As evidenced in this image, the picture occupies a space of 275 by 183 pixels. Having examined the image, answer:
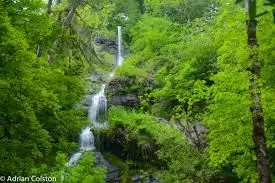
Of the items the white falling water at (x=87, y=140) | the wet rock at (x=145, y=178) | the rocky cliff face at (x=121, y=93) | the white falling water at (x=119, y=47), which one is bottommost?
the wet rock at (x=145, y=178)

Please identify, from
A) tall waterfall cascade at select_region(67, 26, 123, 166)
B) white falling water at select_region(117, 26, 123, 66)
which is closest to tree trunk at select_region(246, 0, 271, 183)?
tall waterfall cascade at select_region(67, 26, 123, 166)

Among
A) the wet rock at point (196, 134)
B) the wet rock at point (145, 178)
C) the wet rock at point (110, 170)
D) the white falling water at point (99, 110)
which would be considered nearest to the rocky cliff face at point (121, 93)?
the white falling water at point (99, 110)

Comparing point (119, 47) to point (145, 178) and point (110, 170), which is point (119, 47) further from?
point (145, 178)

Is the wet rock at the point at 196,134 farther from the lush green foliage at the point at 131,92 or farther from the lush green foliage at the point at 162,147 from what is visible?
the lush green foliage at the point at 162,147

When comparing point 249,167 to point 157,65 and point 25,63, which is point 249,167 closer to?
point 25,63

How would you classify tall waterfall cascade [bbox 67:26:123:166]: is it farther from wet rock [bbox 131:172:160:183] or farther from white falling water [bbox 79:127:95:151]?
wet rock [bbox 131:172:160:183]

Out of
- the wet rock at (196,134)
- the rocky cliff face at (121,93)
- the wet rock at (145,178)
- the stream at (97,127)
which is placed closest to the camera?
the wet rock at (196,134)

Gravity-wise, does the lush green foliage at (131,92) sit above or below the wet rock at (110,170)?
above

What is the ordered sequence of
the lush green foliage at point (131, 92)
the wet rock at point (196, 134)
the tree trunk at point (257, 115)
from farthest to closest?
the wet rock at point (196, 134), the lush green foliage at point (131, 92), the tree trunk at point (257, 115)

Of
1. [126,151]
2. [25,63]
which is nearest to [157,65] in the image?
[126,151]

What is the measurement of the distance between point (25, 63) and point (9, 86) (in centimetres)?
115

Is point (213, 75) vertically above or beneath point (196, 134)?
above

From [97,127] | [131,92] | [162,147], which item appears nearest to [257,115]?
[162,147]

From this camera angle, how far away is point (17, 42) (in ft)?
39.3
